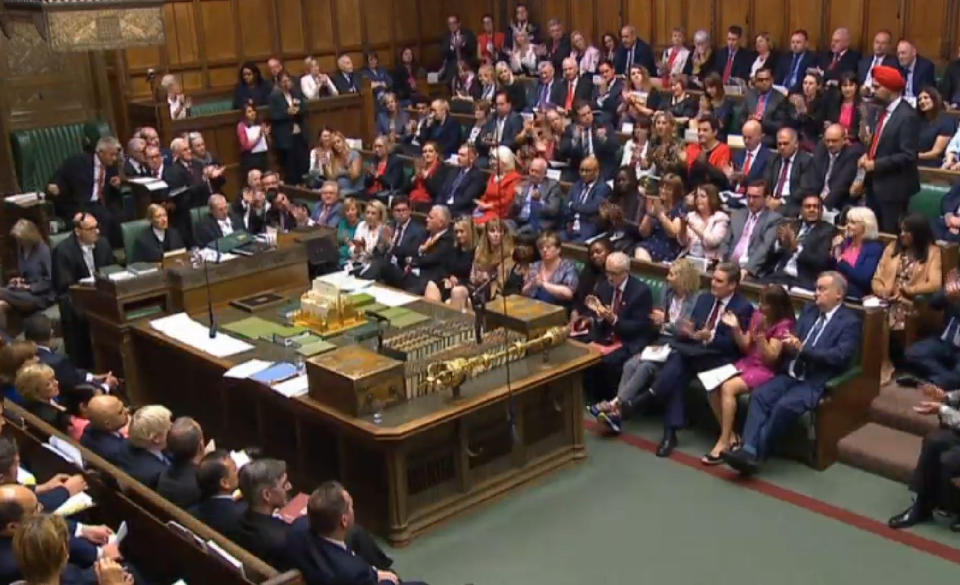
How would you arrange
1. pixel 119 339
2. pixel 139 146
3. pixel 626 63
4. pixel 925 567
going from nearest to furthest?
pixel 925 567
pixel 119 339
pixel 139 146
pixel 626 63

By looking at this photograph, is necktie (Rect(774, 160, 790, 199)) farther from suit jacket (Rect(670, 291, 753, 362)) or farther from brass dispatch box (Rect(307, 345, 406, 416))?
brass dispatch box (Rect(307, 345, 406, 416))

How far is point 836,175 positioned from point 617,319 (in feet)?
6.84

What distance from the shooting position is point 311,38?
1377 cm

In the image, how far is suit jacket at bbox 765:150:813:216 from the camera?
25.7 feet

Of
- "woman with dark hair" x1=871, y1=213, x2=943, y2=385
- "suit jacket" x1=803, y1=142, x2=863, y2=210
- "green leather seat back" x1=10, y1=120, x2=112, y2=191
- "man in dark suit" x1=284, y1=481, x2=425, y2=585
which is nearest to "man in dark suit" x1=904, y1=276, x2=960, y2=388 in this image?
"woman with dark hair" x1=871, y1=213, x2=943, y2=385

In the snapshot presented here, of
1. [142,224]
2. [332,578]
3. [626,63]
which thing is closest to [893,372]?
[332,578]

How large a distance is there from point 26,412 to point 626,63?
8450 mm

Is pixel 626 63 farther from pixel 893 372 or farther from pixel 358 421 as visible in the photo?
pixel 358 421

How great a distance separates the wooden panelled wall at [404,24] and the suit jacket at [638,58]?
2.15 feet

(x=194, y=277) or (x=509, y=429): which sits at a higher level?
(x=194, y=277)

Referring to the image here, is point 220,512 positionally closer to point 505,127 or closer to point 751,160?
point 751,160

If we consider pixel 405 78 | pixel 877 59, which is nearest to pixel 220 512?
pixel 877 59

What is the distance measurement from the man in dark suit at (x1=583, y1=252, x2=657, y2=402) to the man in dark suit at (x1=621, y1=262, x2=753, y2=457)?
34 cm

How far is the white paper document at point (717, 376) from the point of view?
6.26 m
